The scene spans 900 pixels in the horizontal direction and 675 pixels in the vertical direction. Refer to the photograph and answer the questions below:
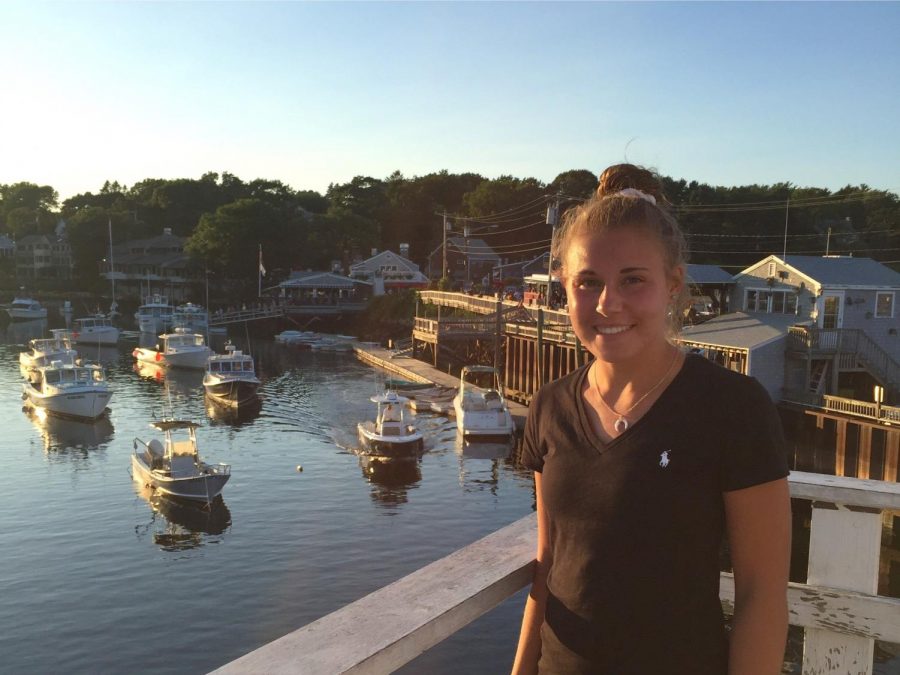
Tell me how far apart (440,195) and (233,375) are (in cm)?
6901

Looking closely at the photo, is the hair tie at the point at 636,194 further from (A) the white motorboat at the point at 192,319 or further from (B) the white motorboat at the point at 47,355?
(A) the white motorboat at the point at 192,319

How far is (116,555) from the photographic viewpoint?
72.9 ft

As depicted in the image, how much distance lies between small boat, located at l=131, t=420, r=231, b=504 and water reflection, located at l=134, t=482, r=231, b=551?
30 centimetres

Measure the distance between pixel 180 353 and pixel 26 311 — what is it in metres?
50.0

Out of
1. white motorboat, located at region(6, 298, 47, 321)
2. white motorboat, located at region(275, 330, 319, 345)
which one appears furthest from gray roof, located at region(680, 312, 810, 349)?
white motorboat, located at region(6, 298, 47, 321)

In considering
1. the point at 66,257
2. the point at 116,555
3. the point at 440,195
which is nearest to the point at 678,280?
the point at 116,555

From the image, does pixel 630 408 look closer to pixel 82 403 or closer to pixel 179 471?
pixel 179 471

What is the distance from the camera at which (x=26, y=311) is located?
9644 centimetres

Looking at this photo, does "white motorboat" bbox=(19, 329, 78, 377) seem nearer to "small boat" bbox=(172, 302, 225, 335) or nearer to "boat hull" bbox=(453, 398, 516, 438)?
"small boat" bbox=(172, 302, 225, 335)

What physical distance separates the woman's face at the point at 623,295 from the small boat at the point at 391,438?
97.4 ft

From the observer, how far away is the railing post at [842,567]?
8.79 ft

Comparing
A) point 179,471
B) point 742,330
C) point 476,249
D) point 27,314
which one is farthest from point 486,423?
point 27,314

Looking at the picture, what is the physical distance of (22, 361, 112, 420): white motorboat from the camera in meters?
41.1

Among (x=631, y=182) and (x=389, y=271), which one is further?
(x=389, y=271)
